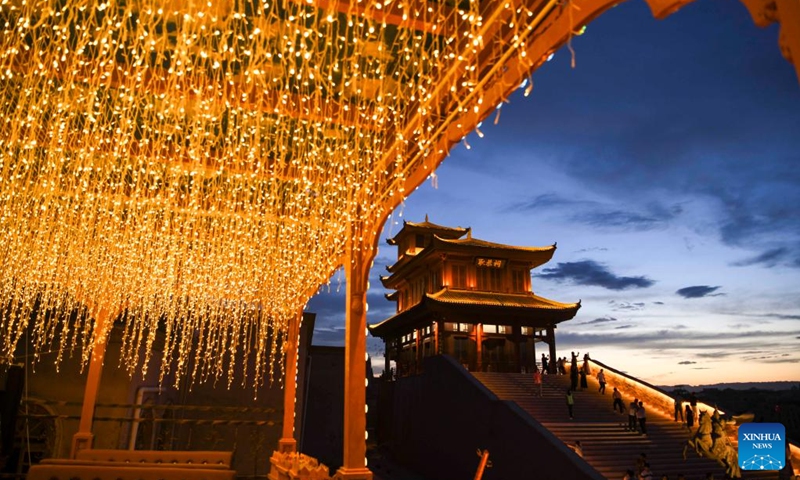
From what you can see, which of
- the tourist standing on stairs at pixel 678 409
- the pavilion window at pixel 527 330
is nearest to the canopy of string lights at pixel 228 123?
the tourist standing on stairs at pixel 678 409

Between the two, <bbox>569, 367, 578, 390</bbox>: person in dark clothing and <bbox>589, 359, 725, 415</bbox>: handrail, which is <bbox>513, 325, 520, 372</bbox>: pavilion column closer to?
<bbox>589, 359, 725, 415</bbox>: handrail

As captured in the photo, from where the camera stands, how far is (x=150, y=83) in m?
4.19

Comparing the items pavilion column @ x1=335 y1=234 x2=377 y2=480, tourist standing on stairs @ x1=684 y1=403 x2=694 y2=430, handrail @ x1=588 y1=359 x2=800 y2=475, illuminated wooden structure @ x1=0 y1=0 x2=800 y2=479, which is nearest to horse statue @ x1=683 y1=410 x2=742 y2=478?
tourist standing on stairs @ x1=684 y1=403 x2=694 y2=430

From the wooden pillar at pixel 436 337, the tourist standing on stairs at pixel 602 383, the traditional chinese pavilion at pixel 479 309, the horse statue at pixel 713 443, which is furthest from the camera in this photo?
the traditional chinese pavilion at pixel 479 309

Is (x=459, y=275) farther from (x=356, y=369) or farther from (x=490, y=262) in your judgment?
(x=356, y=369)

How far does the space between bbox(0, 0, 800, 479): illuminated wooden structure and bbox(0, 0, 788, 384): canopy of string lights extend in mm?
21

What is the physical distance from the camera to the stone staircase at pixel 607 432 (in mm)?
10773

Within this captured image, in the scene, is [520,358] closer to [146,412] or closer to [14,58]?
[146,412]

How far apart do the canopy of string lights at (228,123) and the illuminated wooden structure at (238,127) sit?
2 cm

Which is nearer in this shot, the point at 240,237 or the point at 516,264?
the point at 240,237

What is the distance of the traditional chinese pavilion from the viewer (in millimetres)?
20781

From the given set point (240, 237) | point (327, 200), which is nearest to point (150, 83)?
point (327, 200)

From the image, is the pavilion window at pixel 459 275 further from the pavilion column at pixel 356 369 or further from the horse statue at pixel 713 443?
the pavilion column at pixel 356 369

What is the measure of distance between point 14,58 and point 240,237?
160 inches
